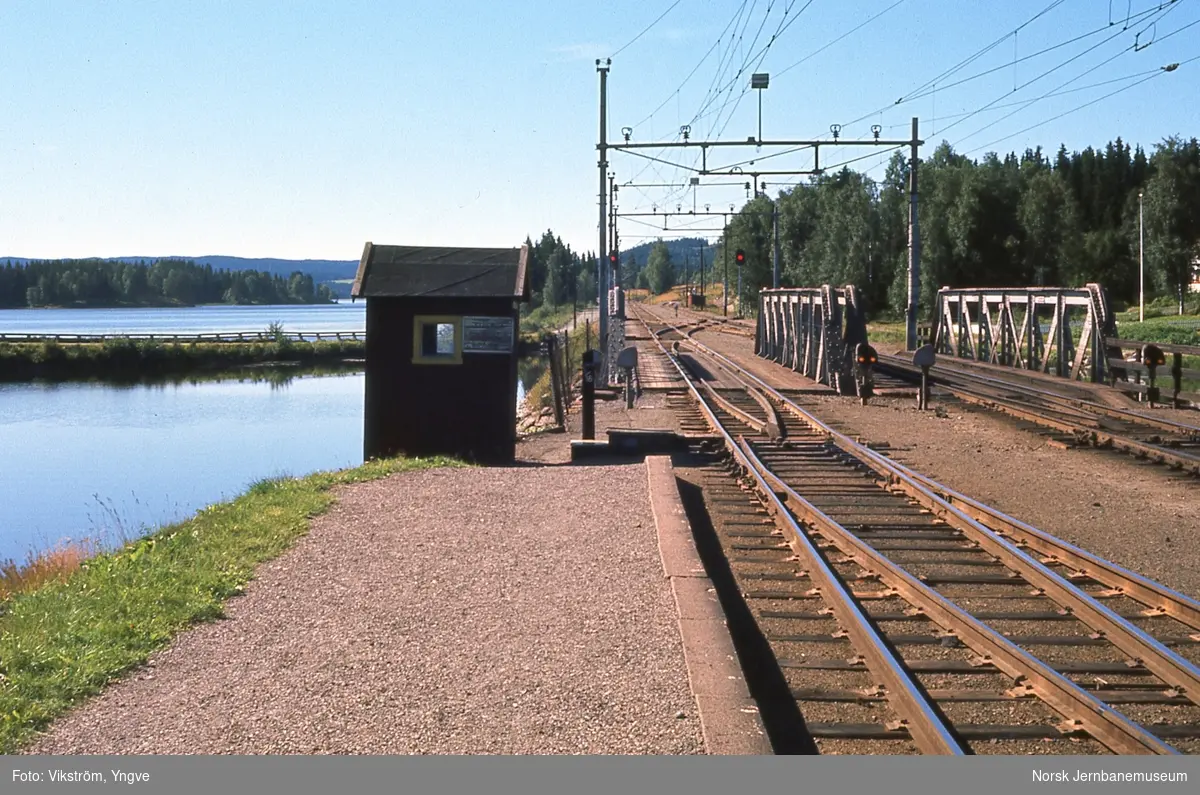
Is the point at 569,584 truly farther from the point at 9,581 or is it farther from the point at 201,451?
the point at 201,451

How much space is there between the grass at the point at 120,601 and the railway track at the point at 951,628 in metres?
3.75

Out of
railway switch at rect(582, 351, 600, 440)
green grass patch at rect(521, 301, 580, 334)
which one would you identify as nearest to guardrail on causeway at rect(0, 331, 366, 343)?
green grass patch at rect(521, 301, 580, 334)

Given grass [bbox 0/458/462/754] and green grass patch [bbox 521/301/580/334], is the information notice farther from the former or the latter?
green grass patch [bbox 521/301/580/334]

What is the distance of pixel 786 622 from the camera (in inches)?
311

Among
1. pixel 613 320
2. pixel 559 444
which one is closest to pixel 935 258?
pixel 613 320

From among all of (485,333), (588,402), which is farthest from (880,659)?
(485,333)

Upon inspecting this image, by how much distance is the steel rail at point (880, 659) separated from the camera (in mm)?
5535

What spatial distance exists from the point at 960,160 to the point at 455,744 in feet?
305

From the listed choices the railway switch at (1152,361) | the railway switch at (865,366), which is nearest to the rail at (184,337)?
the railway switch at (865,366)

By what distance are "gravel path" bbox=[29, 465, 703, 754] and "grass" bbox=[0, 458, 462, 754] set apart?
16 cm

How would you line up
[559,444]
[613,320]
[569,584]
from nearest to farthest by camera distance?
[569,584]
[559,444]
[613,320]

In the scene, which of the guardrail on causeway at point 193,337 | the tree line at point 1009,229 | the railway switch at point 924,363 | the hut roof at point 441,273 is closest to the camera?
the hut roof at point 441,273

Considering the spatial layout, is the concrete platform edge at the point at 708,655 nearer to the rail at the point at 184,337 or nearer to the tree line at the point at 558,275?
the rail at the point at 184,337

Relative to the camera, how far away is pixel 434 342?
18.7m
